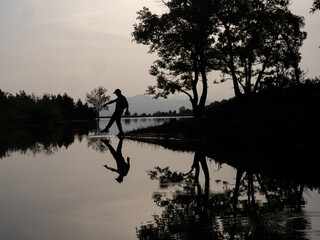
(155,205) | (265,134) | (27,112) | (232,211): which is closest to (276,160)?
(265,134)

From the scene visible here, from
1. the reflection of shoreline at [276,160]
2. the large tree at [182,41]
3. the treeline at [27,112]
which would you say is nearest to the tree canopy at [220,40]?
the large tree at [182,41]

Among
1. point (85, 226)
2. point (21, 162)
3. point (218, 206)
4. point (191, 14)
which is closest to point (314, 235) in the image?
point (218, 206)

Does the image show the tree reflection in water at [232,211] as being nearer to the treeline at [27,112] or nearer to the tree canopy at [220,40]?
the tree canopy at [220,40]

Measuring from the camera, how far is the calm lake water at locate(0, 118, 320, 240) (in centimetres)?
601

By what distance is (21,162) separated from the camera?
1625 cm

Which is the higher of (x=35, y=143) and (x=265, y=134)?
(x=265, y=134)

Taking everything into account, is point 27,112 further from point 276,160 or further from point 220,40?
point 276,160

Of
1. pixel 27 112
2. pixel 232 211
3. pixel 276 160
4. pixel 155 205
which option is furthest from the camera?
pixel 27 112

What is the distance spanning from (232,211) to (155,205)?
155cm

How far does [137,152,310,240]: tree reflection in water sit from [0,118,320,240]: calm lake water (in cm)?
1

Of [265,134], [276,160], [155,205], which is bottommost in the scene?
[155,205]

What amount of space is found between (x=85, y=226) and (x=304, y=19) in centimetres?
4111

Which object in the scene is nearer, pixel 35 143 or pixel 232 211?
pixel 232 211

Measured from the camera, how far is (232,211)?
712 cm
